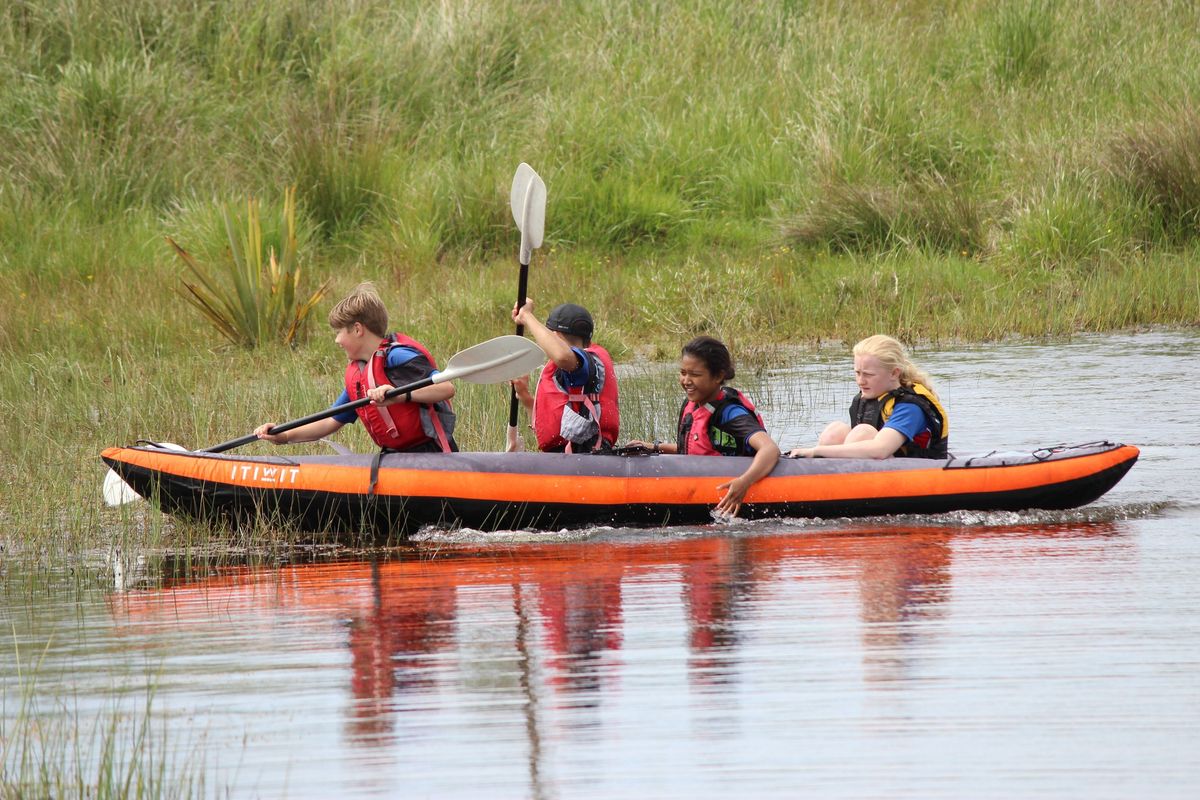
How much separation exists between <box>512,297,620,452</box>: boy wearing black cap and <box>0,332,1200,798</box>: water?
0.54 meters

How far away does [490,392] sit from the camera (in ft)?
34.5

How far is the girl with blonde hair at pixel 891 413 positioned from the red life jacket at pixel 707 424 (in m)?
0.30

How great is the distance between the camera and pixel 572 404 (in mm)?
7988

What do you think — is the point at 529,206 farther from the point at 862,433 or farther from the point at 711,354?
the point at 862,433

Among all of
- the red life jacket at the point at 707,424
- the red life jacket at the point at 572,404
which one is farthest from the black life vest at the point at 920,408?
the red life jacket at the point at 572,404

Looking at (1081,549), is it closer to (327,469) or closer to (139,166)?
(327,469)

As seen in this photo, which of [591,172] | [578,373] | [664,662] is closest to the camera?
[664,662]

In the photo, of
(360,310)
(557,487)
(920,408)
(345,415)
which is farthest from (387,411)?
(920,408)

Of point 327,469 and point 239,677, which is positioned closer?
point 239,677

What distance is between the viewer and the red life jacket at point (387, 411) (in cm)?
786

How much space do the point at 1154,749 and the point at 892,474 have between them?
3588 millimetres

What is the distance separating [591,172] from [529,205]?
27.3ft

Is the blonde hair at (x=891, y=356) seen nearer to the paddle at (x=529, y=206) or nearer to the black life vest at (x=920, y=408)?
the black life vest at (x=920, y=408)

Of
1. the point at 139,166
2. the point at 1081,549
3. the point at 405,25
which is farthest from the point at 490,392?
the point at 405,25
